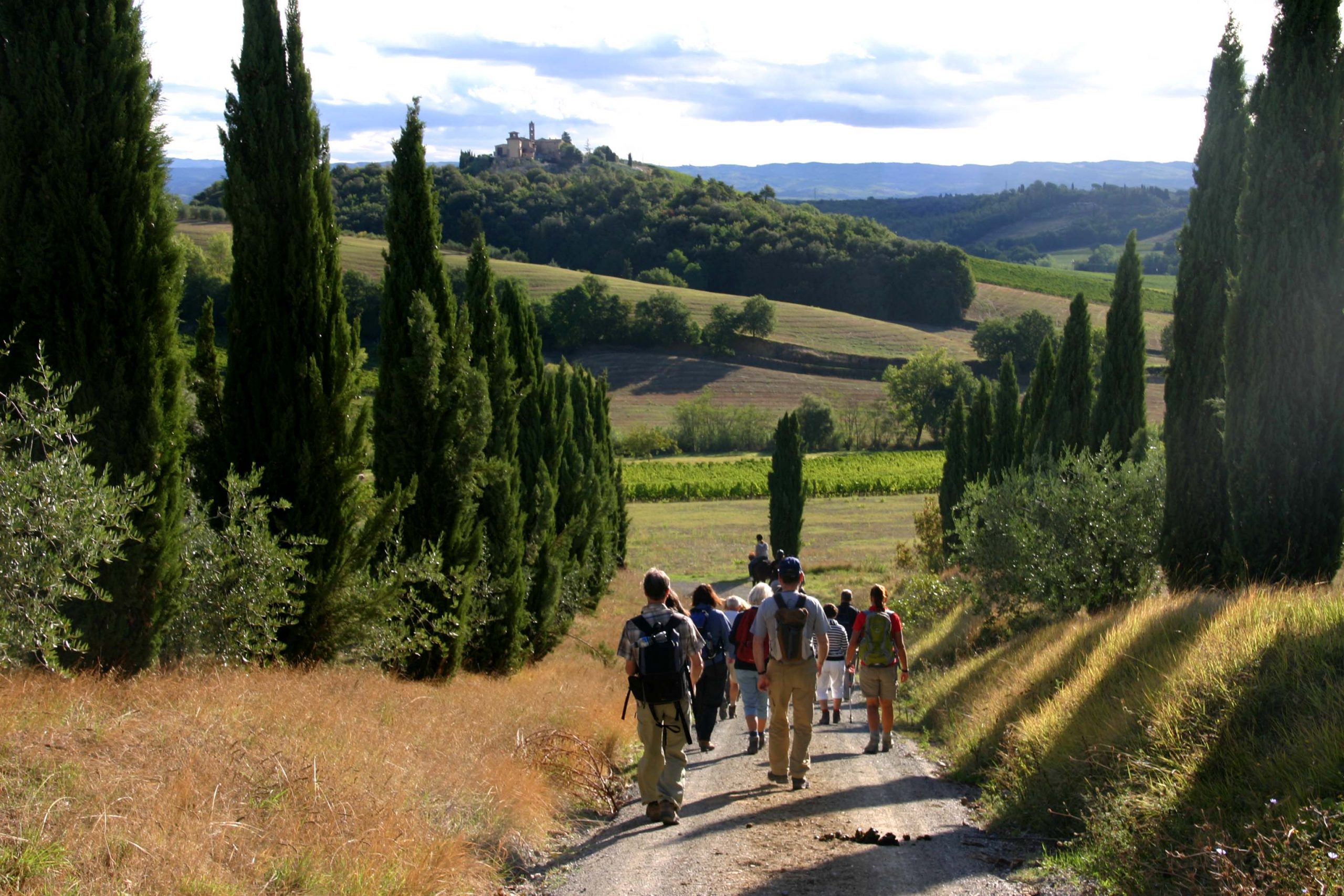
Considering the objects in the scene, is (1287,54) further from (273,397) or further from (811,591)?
(811,591)

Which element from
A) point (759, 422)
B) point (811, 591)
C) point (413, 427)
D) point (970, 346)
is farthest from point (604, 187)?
point (413, 427)

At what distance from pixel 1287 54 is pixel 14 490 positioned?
13.6m

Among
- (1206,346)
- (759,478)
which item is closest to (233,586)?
(1206,346)

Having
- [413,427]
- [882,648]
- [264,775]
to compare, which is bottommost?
[882,648]

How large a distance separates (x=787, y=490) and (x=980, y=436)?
750cm

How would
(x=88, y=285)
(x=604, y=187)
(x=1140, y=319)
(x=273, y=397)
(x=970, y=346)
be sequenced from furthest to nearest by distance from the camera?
(x=604, y=187) < (x=970, y=346) < (x=1140, y=319) < (x=273, y=397) < (x=88, y=285)

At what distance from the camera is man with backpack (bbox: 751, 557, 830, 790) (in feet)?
29.3

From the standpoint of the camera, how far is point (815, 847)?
22.8ft

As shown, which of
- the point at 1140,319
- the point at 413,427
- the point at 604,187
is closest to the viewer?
the point at 413,427

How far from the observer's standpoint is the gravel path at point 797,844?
20.3ft

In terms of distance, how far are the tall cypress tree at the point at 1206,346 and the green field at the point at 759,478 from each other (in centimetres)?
4927

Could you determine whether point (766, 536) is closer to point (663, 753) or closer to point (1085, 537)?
point (1085, 537)

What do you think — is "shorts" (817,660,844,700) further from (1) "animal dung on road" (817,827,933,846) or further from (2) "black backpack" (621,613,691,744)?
(1) "animal dung on road" (817,827,933,846)

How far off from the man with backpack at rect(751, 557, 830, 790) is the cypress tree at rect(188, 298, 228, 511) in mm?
5282
